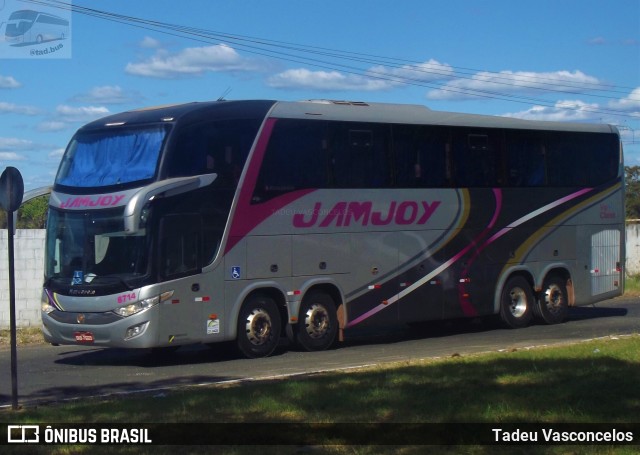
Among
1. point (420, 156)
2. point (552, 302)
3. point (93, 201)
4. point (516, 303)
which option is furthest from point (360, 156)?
point (552, 302)

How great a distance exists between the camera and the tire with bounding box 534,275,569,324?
22359mm

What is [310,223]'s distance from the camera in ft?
59.6

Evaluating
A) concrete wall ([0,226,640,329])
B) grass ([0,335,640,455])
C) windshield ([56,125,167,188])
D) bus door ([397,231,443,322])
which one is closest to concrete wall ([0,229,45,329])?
concrete wall ([0,226,640,329])

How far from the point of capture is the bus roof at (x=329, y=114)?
1678 centimetres

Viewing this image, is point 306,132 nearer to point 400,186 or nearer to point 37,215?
point 400,186

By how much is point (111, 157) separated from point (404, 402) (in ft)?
26.6

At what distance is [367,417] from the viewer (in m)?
9.92

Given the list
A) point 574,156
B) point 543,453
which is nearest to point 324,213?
point 574,156

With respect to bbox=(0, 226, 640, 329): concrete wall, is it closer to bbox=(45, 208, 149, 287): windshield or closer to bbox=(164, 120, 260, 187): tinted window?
bbox=(45, 208, 149, 287): windshield

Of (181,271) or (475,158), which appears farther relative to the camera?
(475,158)

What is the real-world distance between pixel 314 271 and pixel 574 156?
25.5 ft

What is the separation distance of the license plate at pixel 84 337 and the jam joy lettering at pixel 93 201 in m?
2.08

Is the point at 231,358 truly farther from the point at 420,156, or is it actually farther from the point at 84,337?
the point at 420,156

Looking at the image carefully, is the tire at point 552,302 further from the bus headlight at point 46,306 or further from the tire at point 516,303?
the bus headlight at point 46,306
